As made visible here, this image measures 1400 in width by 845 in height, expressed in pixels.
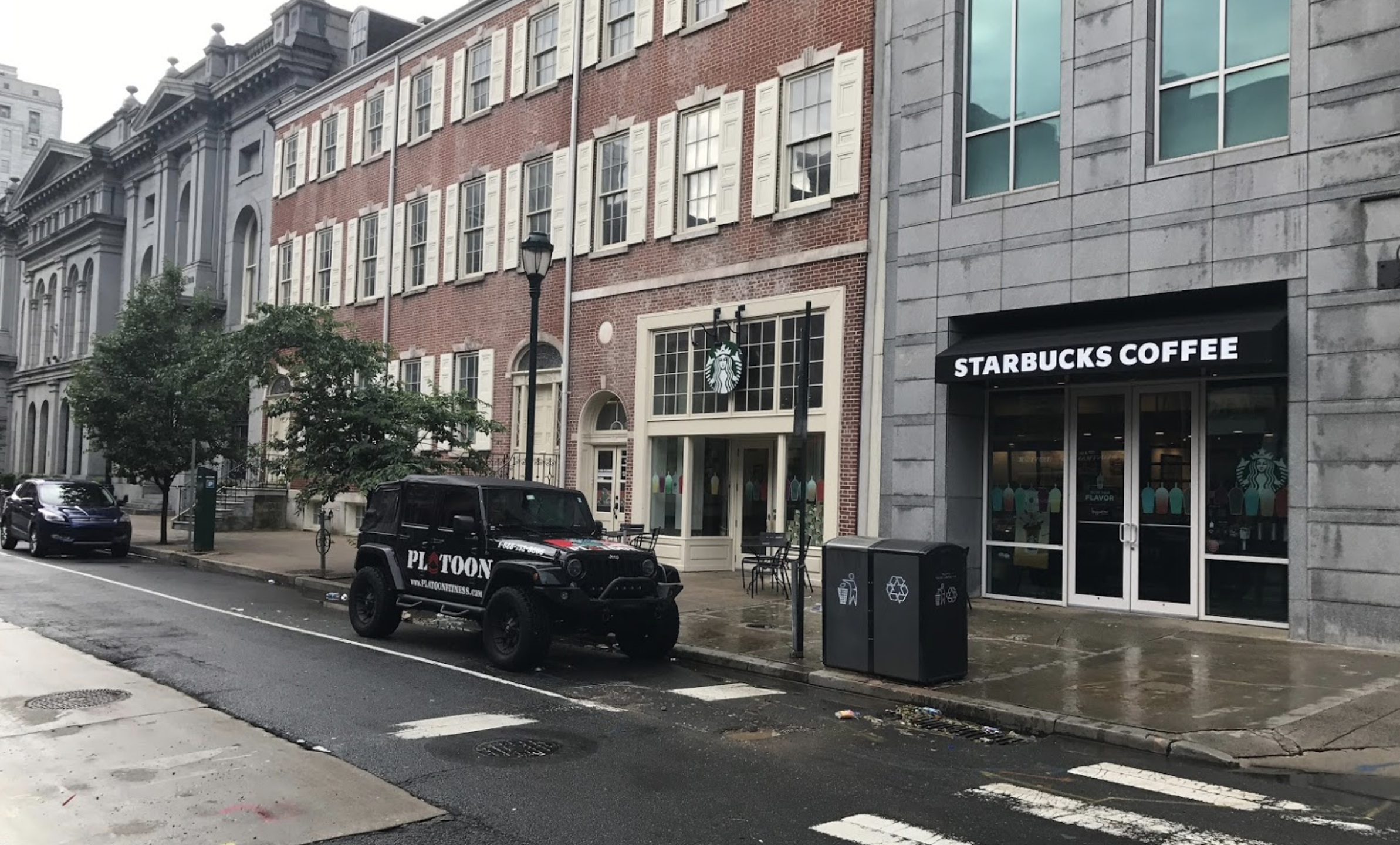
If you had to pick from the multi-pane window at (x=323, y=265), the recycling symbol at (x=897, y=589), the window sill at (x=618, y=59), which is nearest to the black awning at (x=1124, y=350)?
the recycling symbol at (x=897, y=589)

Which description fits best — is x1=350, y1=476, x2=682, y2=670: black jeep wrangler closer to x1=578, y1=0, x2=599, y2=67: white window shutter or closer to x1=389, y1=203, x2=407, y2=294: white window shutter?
x1=578, y1=0, x2=599, y2=67: white window shutter

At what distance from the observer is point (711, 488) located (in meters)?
19.2

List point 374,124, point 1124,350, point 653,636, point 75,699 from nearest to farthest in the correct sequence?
point 75,699
point 653,636
point 1124,350
point 374,124

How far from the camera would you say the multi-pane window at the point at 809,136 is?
1709cm

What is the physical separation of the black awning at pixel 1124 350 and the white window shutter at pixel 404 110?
17.5m

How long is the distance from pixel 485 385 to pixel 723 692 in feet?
50.8

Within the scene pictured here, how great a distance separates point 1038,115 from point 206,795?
12626mm

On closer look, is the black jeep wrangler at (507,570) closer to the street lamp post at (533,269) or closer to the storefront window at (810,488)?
the street lamp post at (533,269)

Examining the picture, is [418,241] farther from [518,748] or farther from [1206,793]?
[1206,793]

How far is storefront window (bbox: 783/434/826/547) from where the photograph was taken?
16828 millimetres

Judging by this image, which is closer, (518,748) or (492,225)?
(518,748)

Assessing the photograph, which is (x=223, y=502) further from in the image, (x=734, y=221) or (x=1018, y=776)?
(x=1018, y=776)

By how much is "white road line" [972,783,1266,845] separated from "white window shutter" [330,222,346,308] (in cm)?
2620

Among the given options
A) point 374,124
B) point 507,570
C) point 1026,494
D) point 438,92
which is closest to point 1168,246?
point 1026,494
